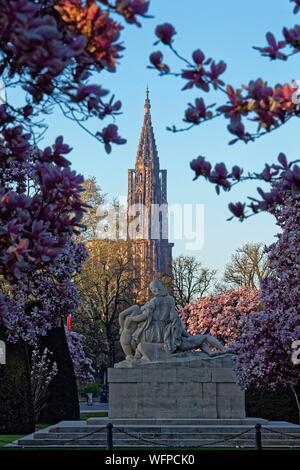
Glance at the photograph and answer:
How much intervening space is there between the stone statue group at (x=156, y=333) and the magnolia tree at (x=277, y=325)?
115 inches

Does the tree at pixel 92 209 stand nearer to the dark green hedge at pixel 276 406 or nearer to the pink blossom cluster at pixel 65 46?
the dark green hedge at pixel 276 406

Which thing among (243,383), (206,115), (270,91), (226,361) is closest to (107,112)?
(206,115)

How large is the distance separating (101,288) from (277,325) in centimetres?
2884

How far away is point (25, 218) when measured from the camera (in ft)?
17.8

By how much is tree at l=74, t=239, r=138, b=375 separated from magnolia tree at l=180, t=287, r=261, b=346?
13.0 feet

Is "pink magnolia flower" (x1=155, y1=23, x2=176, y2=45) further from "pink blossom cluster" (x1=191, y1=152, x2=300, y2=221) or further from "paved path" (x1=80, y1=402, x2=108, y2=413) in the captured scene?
"paved path" (x1=80, y1=402, x2=108, y2=413)

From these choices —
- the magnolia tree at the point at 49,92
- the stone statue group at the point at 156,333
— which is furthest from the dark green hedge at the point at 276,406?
the magnolia tree at the point at 49,92

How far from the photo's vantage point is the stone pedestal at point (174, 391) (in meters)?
20.1

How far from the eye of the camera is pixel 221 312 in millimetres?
46375

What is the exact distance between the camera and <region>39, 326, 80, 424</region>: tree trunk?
2645 cm

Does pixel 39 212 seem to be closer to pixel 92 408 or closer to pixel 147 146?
pixel 92 408

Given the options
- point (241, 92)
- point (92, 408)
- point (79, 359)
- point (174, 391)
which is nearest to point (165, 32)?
point (241, 92)

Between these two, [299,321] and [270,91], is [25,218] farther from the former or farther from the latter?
[299,321]

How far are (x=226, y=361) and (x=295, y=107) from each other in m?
16.0
